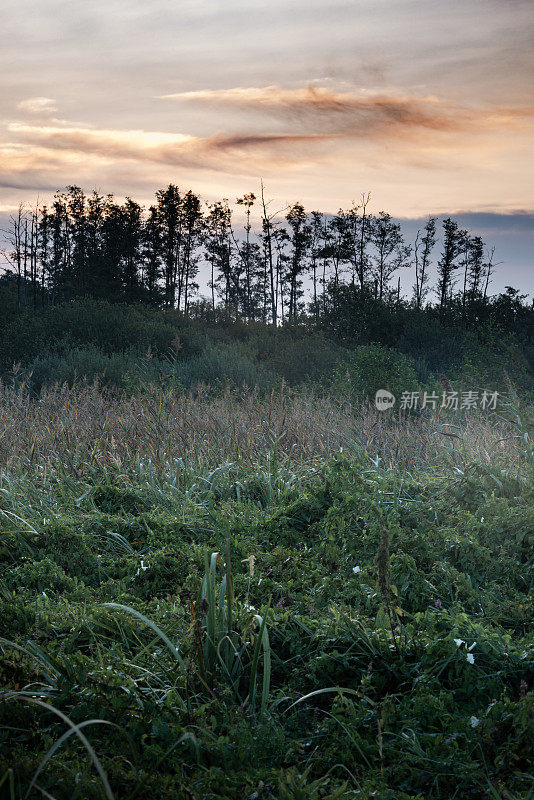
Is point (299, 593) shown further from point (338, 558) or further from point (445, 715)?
point (445, 715)

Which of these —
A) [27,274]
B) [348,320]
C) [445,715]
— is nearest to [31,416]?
[445,715]

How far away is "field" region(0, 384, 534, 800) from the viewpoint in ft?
7.61

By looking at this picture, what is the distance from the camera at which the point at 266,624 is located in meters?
2.90

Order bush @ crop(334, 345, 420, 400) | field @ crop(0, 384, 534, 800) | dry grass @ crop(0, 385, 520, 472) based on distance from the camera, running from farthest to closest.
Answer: bush @ crop(334, 345, 420, 400), dry grass @ crop(0, 385, 520, 472), field @ crop(0, 384, 534, 800)

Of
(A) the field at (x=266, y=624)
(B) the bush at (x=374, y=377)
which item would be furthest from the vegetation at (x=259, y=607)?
(B) the bush at (x=374, y=377)

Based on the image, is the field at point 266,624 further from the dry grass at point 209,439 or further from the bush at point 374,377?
the bush at point 374,377

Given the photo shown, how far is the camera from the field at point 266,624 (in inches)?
91.3

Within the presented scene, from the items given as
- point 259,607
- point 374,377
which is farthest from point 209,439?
point 374,377

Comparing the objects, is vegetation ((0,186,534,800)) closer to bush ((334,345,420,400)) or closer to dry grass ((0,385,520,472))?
dry grass ((0,385,520,472))

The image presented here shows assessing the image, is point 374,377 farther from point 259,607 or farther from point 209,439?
point 259,607

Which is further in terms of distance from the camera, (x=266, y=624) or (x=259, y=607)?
(x=259, y=607)

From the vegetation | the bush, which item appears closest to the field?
the vegetation

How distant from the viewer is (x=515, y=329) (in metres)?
22.7

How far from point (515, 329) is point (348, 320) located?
698 centimetres
